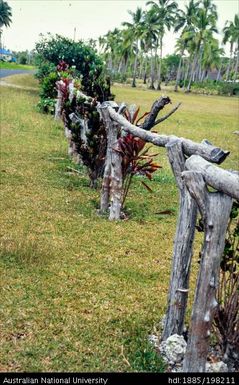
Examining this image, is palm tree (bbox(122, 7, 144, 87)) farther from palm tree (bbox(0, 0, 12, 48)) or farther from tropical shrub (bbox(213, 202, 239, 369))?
tropical shrub (bbox(213, 202, 239, 369))

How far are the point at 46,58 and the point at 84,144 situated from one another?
18540mm

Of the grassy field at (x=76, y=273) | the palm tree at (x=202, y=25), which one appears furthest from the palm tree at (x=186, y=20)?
the grassy field at (x=76, y=273)

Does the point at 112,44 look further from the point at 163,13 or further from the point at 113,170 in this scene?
the point at 113,170

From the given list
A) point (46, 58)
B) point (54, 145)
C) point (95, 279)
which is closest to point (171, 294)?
point (95, 279)

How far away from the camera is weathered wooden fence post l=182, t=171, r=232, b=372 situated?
10.8ft

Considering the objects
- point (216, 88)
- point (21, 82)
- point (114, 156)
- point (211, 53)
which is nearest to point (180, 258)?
point (114, 156)

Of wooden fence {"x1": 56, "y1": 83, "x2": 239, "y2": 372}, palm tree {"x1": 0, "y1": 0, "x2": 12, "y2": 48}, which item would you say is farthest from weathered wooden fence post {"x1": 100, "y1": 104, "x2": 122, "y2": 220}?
palm tree {"x1": 0, "y1": 0, "x2": 12, "y2": 48}

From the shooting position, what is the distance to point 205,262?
133 inches

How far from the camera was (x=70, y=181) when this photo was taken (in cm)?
971

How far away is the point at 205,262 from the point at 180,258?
641 mm

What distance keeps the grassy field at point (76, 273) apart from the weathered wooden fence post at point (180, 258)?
33 centimetres

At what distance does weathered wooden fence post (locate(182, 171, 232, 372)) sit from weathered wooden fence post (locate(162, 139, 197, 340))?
52cm

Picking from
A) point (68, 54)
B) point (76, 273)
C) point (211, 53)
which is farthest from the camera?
point (211, 53)
